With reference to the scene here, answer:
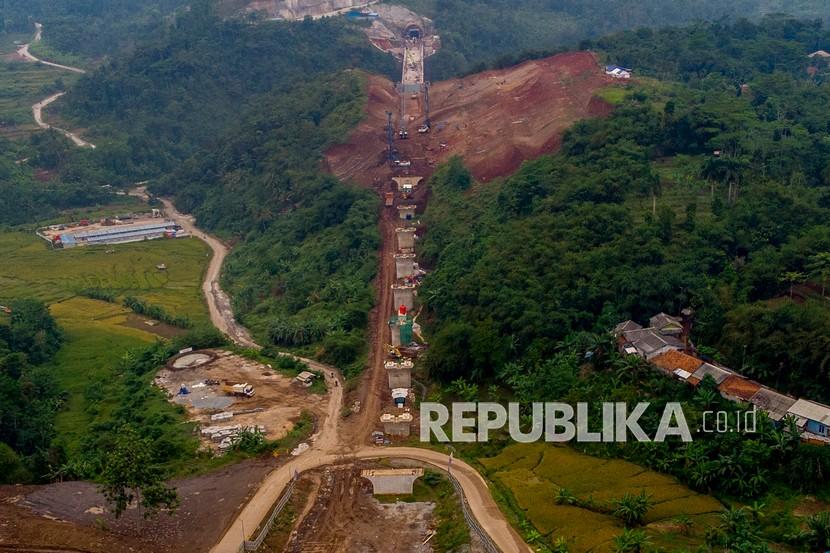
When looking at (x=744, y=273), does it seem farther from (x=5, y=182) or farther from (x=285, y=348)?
(x=5, y=182)

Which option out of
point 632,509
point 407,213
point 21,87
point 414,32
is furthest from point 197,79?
point 632,509

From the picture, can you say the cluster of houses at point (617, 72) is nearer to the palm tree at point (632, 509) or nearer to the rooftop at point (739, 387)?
the rooftop at point (739, 387)

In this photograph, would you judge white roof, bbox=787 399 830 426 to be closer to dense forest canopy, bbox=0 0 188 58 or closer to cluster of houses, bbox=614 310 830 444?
cluster of houses, bbox=614 310 830 444

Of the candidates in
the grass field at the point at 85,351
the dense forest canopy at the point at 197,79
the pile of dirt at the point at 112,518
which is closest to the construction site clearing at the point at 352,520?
the pile of dirt at the point at 112,518

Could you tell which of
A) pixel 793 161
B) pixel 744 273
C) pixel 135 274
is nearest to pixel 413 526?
pixel 744 273

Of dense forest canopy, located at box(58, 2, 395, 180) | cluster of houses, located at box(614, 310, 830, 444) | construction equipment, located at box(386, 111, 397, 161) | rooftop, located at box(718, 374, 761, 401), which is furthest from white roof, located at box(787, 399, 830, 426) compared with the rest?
dense forest canopy, located at box(58, 2, 395, 180)

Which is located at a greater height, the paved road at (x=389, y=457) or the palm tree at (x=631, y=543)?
the palm tree at (x=631, y=543)
